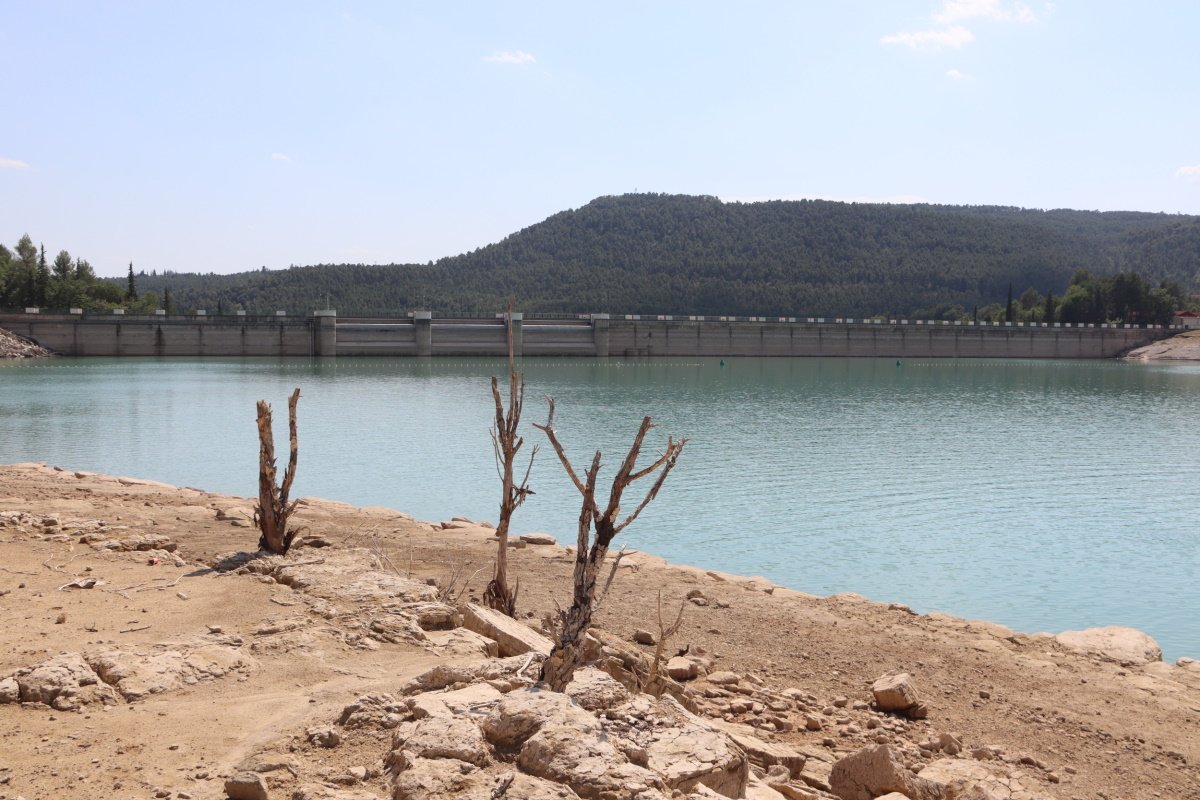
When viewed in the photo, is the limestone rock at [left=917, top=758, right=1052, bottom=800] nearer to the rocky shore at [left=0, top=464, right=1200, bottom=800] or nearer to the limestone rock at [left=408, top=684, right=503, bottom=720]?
the rocky shore at [left=0, top=464, right=1200, bottom=800]

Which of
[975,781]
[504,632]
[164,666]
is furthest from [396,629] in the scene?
[975,781]

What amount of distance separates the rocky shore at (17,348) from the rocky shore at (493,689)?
73847 mm

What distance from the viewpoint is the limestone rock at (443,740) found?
4754 mm

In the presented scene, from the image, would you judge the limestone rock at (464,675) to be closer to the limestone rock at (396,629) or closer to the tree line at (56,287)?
the limestone rock at (396,629)

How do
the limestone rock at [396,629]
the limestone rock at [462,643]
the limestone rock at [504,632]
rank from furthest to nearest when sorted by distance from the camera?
the limestone rock at [396,629] → the limestone rock at [462,643] → the limestone rock at [504,632]

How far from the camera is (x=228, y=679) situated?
6.61 m

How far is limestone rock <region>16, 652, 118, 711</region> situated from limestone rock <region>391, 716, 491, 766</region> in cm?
211

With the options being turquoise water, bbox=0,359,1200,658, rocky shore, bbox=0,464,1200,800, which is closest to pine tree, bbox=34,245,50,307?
turquoise water, bbox=0,359,1200,658

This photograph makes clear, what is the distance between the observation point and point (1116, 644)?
34.3 feet

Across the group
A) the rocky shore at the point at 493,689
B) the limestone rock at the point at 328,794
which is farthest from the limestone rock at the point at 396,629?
the limestone rock at the point at 328,794

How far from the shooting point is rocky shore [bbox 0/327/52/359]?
7562 centimetres

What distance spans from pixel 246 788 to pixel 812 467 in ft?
74.8

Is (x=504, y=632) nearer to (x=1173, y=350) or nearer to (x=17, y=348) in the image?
(x=17, y=348)

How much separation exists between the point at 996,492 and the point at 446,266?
18159cm
